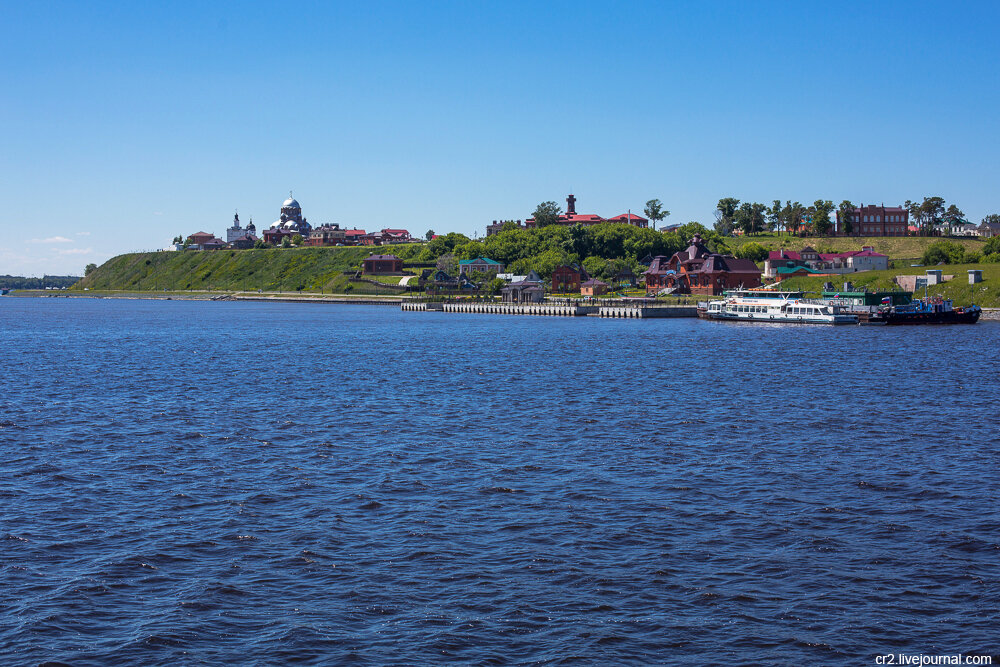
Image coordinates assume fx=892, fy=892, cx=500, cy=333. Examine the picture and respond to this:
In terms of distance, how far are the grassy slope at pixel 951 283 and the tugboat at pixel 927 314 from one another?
12950 mm

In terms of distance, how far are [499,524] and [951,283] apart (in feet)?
418

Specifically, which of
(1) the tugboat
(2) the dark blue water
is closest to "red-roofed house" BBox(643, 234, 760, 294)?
(1) the tugboat

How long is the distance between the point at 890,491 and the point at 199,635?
61.0 feet

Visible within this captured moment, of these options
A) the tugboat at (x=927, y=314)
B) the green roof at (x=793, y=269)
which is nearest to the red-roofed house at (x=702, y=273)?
the green roof at (x=793, y=269)

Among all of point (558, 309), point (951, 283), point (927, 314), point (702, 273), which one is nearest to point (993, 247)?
point (951, 283)

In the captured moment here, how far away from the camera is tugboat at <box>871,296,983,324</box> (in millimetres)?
106312

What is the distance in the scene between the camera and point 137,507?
917 inches

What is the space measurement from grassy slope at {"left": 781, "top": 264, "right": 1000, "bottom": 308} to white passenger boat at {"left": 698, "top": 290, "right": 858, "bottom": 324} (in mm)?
19986

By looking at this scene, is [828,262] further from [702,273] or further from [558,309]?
[558,309]

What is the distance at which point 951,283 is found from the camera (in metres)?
130

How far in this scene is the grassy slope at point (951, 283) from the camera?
121125 millimetres

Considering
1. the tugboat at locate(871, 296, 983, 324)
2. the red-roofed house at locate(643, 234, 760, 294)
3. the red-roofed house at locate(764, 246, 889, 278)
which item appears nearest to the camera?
the tugboat at locate(871, 296, 983, 324)

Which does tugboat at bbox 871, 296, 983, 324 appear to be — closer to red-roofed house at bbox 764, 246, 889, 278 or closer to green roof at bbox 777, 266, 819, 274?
red-roofed house at bbox 764, 246, 889, 278

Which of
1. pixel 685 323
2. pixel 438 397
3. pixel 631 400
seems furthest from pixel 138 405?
pixel 685 323
